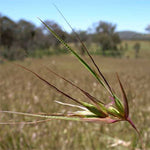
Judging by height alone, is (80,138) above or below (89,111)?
below

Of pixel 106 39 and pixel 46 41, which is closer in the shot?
pixel 46 41

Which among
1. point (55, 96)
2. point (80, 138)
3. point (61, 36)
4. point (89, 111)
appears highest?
point (61, 36)

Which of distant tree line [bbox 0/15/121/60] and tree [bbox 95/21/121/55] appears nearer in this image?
distant tree line [bbox 0/15/121/60]

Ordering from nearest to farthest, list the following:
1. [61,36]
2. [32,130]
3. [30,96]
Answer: [61,36] < [32,130] < [30,96]

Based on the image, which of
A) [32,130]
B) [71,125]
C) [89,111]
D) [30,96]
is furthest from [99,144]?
[30,96]

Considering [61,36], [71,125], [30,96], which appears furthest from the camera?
[30,96]

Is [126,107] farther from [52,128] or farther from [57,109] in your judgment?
[57,109]

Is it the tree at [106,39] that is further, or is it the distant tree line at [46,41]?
the tree at [106,39]

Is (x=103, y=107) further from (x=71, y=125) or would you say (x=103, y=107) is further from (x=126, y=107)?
(x=71, y=125)

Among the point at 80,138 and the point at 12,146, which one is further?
the point at 80,138
